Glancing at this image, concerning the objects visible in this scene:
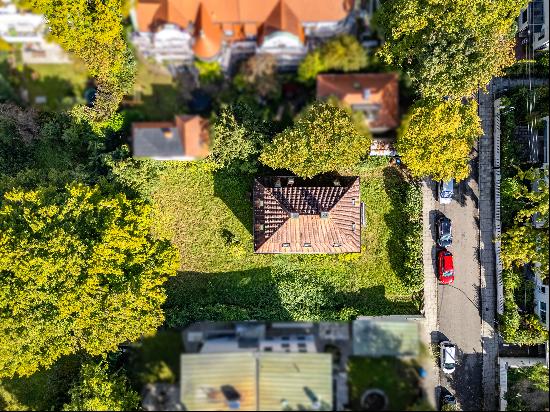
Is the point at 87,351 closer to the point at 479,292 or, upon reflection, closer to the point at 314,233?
the point at 314,233

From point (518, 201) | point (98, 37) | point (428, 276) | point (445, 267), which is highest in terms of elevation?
point (98, 37)

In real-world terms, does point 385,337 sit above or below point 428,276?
below

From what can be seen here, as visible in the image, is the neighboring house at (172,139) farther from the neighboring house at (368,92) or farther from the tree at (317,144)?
the neighboring house at (368,92)

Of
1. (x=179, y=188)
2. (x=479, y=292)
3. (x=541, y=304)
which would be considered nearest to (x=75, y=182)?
(x=179, y=188)

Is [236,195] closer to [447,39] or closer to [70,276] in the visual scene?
[70,276]

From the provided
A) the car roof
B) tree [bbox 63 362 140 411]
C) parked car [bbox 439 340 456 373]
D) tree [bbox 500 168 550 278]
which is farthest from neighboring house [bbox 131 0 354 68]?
parked car [bbox 439 340 456 373]

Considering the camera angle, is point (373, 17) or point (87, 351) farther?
point (87, 351)

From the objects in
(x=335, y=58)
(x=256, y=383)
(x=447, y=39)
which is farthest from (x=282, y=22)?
(x=256, y=383)
